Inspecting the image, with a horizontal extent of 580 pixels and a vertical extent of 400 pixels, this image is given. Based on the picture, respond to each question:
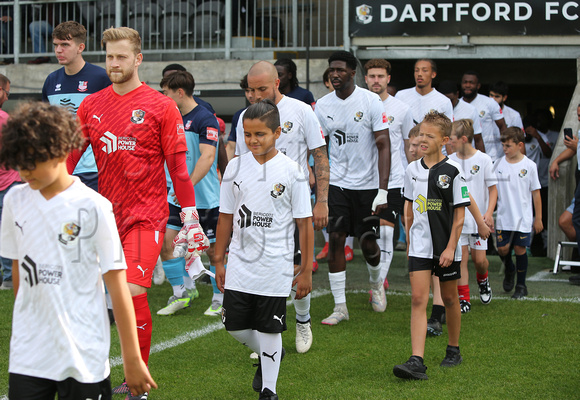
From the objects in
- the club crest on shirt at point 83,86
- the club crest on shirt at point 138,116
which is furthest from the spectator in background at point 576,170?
Answer: the club crest on shirt at point 138,116

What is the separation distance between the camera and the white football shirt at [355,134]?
694 centimetres

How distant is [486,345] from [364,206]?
1.87 meters

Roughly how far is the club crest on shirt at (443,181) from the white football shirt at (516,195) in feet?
11.0

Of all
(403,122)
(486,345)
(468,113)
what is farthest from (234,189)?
(468,113)

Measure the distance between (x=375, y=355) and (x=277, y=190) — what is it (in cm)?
188

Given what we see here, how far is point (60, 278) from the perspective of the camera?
272 centimetres

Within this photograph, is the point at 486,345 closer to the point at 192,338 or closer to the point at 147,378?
the point at 192,338

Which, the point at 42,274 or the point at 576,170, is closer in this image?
the point at 42,274

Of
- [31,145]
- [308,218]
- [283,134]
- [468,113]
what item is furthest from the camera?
[468,113]

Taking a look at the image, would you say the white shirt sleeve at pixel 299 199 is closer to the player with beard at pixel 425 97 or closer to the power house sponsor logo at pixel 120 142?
the power house sponsor logo at pixel 120 142

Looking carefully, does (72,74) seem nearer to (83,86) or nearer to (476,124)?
(83,86)

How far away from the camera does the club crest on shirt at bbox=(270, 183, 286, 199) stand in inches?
172

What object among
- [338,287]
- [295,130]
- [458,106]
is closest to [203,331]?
[338,287]

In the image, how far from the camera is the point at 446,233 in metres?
5.18
